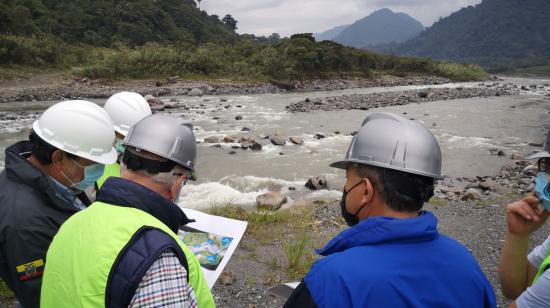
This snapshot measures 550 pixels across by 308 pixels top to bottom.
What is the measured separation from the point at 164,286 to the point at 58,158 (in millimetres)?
1341

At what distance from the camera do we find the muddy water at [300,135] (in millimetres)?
9422

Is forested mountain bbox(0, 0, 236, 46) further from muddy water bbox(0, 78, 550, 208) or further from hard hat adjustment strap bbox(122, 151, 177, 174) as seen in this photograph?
hard hat adjustment strap bbox(122, 151, 177, 174)

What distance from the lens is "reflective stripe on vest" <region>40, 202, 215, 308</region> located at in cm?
122

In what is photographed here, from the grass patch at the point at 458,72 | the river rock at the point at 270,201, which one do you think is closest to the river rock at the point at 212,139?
the river rock at the point at 270,201

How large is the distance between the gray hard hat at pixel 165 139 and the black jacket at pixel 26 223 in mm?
551

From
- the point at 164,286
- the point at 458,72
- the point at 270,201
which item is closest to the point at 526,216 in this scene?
the point at 164,286

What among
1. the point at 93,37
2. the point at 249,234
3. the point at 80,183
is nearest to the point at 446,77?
the point at 93,37

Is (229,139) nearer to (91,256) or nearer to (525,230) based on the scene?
(525,230)

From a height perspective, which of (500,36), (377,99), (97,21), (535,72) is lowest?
(377,99)

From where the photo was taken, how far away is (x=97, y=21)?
5253cm

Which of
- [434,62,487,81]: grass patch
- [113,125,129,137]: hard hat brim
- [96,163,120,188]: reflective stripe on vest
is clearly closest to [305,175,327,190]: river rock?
[113,125,129,137]: hard hat brim

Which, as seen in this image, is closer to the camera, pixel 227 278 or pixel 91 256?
pixel 91 256

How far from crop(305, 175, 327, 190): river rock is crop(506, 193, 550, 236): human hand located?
7.12m

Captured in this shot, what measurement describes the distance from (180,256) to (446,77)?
180 feet
